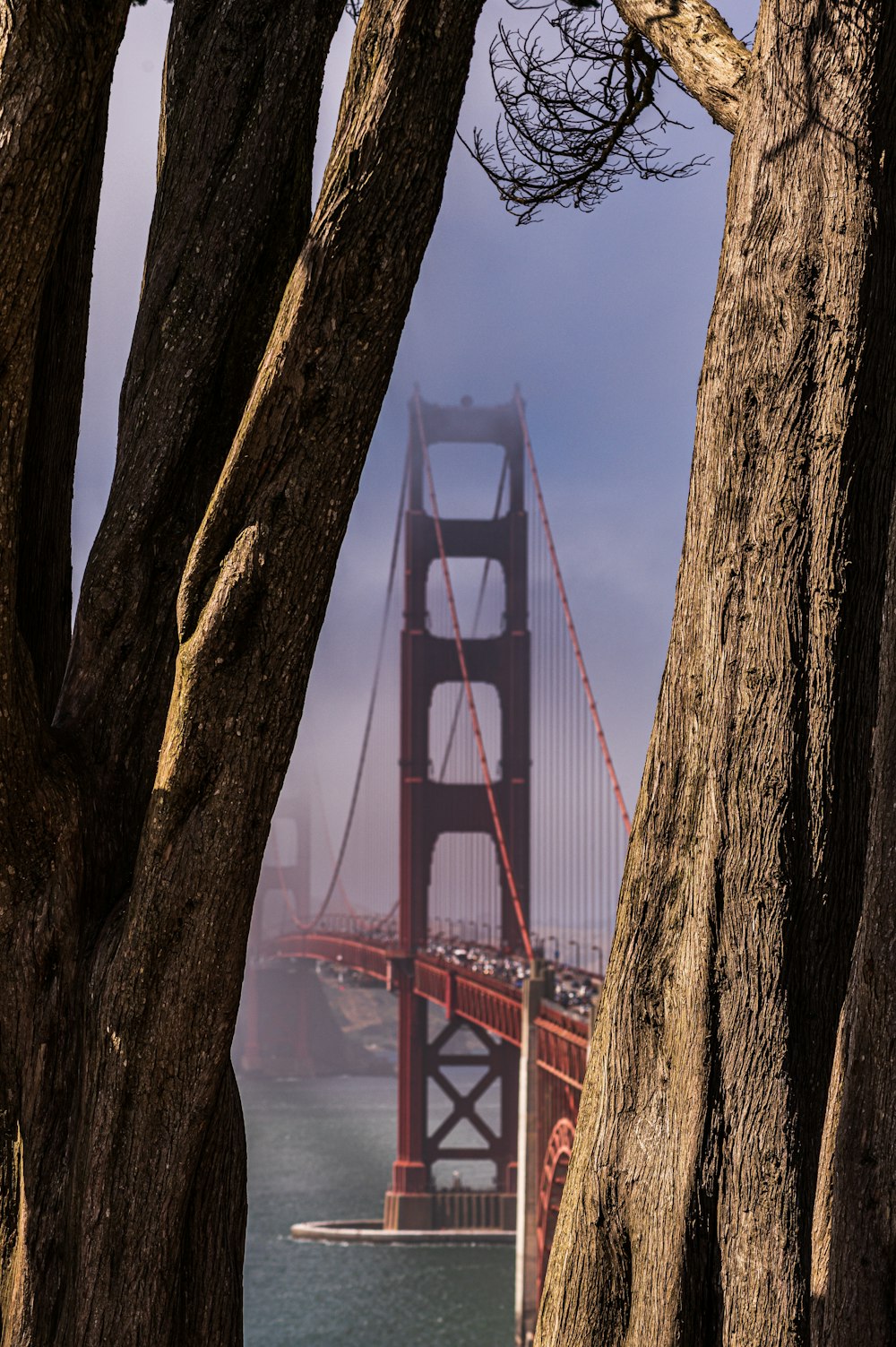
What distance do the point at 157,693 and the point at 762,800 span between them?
0.85m

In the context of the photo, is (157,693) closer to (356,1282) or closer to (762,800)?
(762,800)

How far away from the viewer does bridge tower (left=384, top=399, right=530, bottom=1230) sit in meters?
25.9

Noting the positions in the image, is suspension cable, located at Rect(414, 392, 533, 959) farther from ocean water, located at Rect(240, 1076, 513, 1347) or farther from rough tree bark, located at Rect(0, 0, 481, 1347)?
rough tree bark, located at Rect(0, 0, 481, 1347)

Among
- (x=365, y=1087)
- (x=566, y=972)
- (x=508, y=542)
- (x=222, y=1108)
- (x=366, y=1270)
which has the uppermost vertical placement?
(x=508, y=542)

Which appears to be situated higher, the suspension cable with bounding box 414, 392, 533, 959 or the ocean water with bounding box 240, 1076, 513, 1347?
the suspension cable with bounding box 414, 392, 533, 959

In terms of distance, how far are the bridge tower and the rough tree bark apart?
2202cm

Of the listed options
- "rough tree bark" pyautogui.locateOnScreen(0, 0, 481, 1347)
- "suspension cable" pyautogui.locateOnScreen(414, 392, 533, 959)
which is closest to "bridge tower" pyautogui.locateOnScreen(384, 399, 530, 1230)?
"suspension cable" pyautogui.locateOnScreen(414, 392, 533, 959)

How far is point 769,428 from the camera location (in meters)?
1.92

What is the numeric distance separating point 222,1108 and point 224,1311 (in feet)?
0.92

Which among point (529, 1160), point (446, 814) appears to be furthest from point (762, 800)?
point (446, 814)

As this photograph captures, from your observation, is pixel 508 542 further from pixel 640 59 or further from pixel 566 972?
pixel 640 59

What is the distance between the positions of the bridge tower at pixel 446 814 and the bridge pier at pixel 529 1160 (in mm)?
5896

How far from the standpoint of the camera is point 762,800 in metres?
1.84

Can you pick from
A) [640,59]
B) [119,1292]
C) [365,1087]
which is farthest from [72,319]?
[365,1087]
